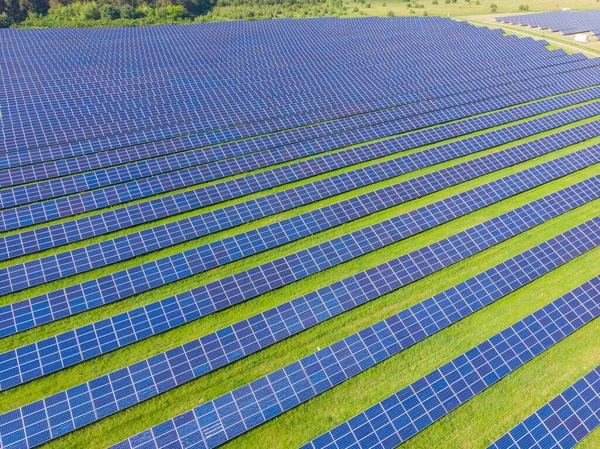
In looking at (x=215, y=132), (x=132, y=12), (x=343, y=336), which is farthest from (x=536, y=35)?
(x=132, y=12)

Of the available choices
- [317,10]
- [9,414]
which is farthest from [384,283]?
[317,10]

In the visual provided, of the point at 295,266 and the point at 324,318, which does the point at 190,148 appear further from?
the point at 324,318

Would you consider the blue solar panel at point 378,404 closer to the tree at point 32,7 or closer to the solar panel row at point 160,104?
the solar panel row at point 160,104

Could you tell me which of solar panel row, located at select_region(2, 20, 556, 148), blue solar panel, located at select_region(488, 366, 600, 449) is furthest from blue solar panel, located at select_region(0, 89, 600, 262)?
blue solar panel, located at select_region(488, 366, 600, 449)

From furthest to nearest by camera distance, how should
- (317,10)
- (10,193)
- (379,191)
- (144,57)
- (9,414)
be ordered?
1. (317,10)
2. (144,57)
3. (379,191)
4. (10,193)
5. (9,414)

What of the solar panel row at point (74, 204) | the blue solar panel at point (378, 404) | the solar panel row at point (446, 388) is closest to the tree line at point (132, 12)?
the solar panel row at point (74, 204)

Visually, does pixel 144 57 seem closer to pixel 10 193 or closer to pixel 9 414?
pixel 10 193
